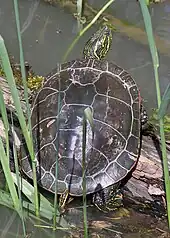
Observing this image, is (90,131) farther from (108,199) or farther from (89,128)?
(108,199)

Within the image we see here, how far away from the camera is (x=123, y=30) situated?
349 centimetres

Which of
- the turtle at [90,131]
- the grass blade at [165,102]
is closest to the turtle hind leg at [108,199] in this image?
the turtle at [90,131]

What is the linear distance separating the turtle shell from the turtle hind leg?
0.06 metres

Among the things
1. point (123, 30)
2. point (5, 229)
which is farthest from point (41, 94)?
point (123, 30)

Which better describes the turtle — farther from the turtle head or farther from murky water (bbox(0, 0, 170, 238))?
murky water (bbox(0, 0, 170, 238))

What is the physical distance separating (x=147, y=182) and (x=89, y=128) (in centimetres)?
32

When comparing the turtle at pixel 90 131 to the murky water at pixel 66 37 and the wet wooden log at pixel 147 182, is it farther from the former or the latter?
the murky water at pixel 66 37

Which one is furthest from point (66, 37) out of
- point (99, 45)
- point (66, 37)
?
point (99, 45)

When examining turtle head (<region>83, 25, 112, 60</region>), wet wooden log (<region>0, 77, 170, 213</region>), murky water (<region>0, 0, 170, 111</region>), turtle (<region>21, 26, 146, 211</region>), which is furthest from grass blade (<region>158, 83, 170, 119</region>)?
murky water (<region>0, 0, 170, 111</region>)

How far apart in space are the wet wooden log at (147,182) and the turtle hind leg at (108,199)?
1.5 inches

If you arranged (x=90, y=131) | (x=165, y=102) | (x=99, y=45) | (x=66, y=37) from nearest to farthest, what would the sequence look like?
(x=165, y=102)
(x=90, y=131)
(x=99, y=45)
(x=66, y=37)

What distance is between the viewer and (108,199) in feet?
6.83

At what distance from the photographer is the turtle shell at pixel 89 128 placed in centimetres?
200

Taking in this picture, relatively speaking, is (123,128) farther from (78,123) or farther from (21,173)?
(21,173)
